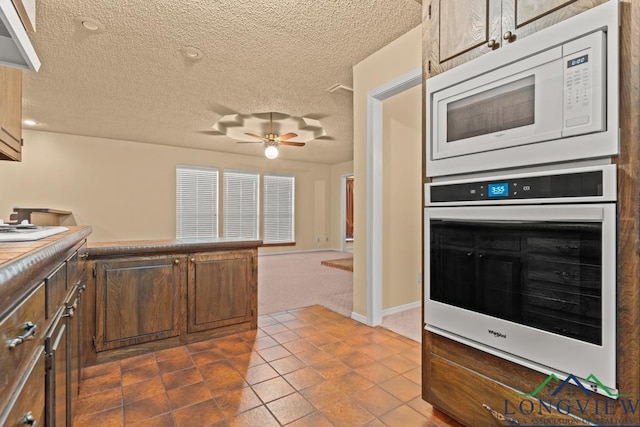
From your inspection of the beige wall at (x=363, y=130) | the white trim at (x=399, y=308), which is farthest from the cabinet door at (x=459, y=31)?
the white trim at (x=399, y=308)

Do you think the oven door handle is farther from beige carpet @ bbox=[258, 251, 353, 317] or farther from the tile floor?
beige carpet @ bbox=[258, 251, 353, 317]

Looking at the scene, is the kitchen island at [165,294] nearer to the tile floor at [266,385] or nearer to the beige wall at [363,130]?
the tile floor at [266,385]

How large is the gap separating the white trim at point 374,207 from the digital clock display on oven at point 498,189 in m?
1.80

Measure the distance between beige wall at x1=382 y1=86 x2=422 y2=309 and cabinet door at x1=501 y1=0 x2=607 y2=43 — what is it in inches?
80.8

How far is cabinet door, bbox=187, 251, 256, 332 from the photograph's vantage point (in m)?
2.59

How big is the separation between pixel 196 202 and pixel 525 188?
7366 mm

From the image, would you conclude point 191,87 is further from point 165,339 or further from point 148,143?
point 148,143

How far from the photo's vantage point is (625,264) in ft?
3.30

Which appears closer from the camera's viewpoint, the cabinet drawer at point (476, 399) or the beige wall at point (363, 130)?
the cabinet drawer at point (476, 399)

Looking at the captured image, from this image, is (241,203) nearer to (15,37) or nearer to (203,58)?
(203,58)

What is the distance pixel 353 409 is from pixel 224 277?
1.47 metres

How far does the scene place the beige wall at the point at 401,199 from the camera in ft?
11.3

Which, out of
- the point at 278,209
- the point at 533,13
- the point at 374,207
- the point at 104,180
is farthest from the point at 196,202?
the point at 533,13

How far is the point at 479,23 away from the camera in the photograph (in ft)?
4.70
